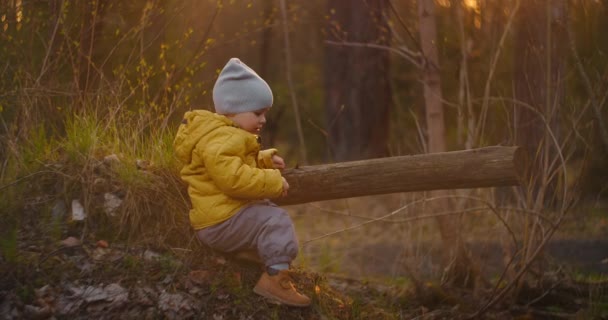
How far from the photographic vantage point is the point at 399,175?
4602 millimetres

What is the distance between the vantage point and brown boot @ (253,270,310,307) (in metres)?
4.19

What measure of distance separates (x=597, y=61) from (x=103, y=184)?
360 cm

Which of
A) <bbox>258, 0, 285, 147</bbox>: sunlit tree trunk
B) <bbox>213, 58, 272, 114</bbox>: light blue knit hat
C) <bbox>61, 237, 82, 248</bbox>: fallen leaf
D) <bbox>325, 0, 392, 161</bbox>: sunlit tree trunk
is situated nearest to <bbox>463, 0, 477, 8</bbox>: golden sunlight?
<bbox>213, 58, 272, 114</bbox>: light blue knit hat

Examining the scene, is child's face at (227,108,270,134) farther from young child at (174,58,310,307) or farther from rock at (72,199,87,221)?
rock at (72,199,87,221)

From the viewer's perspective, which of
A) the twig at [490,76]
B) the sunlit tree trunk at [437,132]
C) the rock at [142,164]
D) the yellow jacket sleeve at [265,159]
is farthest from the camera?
the sunlit tree trunk at [437,132]

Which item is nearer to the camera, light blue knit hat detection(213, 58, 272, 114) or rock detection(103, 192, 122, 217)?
light blue knit hat detection(213, 58, 272, 114)

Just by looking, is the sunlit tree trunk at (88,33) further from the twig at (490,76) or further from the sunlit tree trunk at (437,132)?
the twig at (490,76)

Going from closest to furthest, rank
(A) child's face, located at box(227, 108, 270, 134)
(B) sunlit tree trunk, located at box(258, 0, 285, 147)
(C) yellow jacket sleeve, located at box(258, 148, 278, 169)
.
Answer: (A) child's face, located at box(227, 108, 270, 134) < (C) yellow jacket sleeve, located at box(258, 148, 278, 169) < (B) sunlit tree trunk, located at box(258, 0, 285, 147)

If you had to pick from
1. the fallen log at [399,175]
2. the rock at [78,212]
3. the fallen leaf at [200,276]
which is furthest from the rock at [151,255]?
the fallen log at [399,175]

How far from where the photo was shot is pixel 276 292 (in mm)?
4195

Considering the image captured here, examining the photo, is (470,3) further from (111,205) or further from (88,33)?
(111,205)

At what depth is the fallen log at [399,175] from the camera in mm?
4531

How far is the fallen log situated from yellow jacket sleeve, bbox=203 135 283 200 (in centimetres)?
51

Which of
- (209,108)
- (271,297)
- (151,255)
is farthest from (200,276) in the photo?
(209,108)
